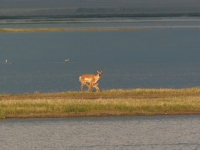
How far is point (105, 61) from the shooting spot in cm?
5209

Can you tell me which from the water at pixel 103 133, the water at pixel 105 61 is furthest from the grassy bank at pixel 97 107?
the water at pixel 105 61

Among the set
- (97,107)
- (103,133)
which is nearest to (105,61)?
(97,107)

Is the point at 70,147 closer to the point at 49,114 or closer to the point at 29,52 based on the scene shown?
the point at 49,114

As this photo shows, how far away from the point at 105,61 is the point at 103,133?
33.3 meters

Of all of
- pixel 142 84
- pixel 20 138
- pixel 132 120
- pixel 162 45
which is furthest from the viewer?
pixel 162 45

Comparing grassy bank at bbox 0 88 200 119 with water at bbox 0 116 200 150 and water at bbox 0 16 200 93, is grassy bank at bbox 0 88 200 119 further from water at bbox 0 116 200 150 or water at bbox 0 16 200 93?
water at bbox 0 16 200 93

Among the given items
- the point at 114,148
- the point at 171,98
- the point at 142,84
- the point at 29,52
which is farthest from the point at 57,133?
the point at 29,52

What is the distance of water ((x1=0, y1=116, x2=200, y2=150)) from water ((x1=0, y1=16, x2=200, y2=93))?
35.3 ft

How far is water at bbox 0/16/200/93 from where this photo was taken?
35.1 meters

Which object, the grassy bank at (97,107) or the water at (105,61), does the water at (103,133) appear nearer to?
the grassy bank at (97,107)

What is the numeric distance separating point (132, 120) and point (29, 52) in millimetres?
41851

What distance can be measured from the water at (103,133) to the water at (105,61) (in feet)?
35.3

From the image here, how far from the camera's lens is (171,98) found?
23.5 m

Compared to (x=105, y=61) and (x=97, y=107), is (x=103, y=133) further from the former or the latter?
(x=105, y=61)
